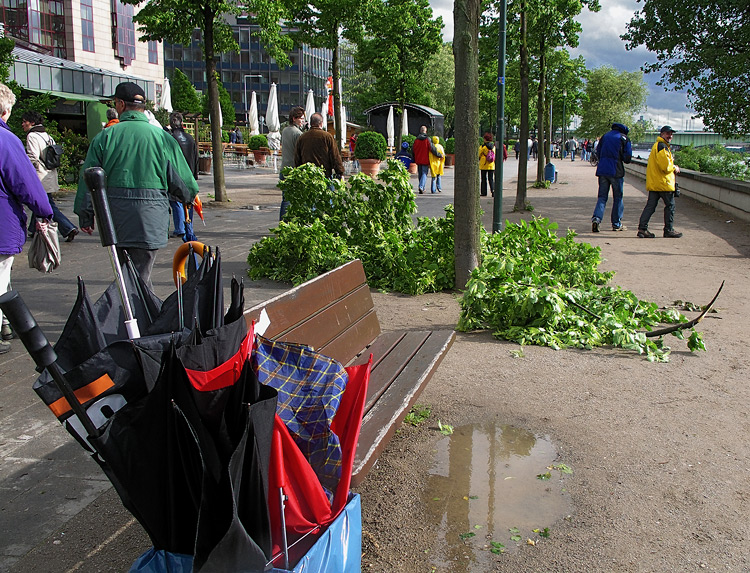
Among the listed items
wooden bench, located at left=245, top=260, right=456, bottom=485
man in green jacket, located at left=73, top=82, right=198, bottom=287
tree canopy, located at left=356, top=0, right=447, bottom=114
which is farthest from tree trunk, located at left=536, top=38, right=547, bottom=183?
wooden bench, located at left=245, top=260, right=456, bottom=485

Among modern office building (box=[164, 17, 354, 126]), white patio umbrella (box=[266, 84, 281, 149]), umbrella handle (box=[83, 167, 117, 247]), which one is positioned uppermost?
modern office building (box=[164, 17, 354, 126])

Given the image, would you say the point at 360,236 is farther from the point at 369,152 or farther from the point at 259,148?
the point at 259,148

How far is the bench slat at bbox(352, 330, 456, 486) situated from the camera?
2793 mm

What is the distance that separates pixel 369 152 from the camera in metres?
26.8

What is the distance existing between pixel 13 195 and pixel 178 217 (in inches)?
216

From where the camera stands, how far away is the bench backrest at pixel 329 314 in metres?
3.39

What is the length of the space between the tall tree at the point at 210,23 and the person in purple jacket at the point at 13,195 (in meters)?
10.2

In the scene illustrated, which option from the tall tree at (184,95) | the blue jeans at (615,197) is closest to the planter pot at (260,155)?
the blue jeans at (615,197)

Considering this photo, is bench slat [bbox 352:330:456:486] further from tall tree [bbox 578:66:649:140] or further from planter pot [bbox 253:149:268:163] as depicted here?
tall tree [bbox 578:66:649:140]

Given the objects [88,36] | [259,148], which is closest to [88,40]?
[88,36]

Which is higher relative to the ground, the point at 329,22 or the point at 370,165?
the point at 329,22

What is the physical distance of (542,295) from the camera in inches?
229

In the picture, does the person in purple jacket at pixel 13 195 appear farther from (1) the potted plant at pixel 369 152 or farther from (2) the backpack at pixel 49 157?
(1) the potted plant at pixel 369 152

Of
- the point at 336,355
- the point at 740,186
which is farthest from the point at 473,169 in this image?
the point at 740,186
